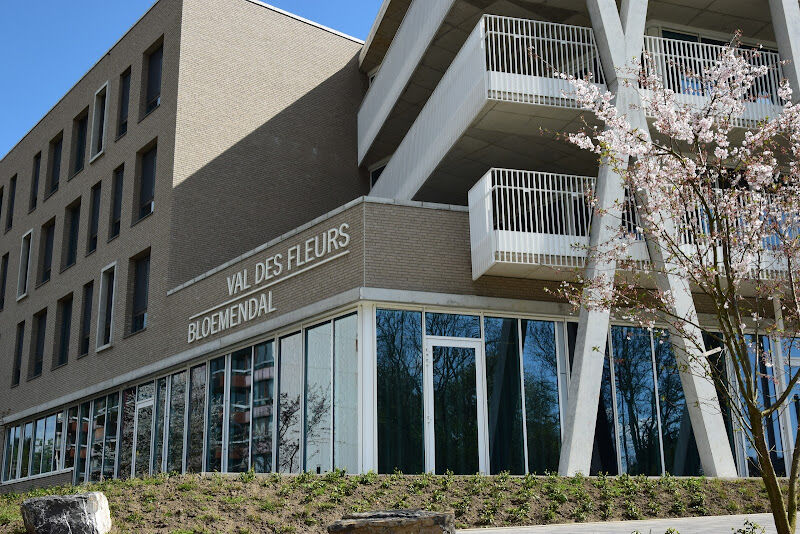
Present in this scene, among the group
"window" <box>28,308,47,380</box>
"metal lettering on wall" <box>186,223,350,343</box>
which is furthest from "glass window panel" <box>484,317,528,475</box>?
"window" <box>28,308,47,380</box>

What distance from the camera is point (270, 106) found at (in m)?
26.3

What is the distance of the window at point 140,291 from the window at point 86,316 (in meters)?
2.83

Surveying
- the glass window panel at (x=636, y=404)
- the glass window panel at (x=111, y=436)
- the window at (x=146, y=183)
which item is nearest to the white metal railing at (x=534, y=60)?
the glass window panel at (x=636, y=404)

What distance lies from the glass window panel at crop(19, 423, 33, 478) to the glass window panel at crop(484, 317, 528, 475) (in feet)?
59.3

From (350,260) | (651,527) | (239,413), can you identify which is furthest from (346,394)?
(651,527)

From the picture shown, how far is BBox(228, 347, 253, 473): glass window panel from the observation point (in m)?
19.8

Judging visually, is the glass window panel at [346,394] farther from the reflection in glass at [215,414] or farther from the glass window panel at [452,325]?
the reflection in glass at [215,414]

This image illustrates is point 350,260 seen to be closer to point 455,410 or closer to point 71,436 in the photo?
point 455,410

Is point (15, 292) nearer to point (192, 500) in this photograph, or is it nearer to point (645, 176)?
point (192, 500)

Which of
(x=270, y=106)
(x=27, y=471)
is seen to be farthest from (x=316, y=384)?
(x=27, y=471)

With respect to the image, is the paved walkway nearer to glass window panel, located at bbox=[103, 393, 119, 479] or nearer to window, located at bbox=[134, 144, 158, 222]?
glass window panel, located at bbox=[103, 393, 119, 479]

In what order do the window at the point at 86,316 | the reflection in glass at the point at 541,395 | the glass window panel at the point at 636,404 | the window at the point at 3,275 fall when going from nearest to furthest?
the reflection in glass at the point at 541,395 → the glass window panel at the point at 636,404 → the window at the point at 86,316 → the window at the point at 3,275

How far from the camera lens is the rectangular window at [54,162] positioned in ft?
109

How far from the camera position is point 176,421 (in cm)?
2211
